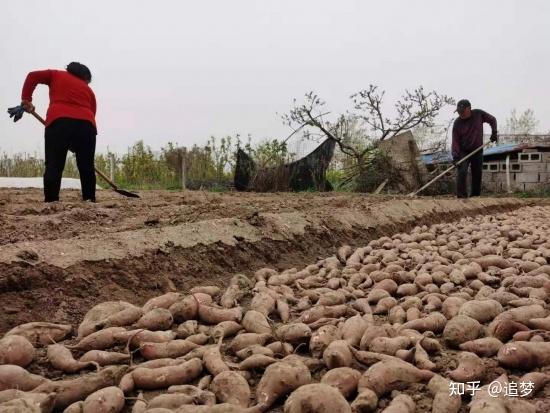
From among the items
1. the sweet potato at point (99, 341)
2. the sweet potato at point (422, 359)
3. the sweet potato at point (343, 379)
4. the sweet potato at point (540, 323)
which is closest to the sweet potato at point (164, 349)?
the sweet potato at point (99, 341)

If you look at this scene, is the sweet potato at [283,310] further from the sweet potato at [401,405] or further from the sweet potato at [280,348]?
the sweet potato at [401,405]

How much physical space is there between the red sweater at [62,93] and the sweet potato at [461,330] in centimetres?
386

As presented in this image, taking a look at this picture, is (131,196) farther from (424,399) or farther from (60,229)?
(424,399)

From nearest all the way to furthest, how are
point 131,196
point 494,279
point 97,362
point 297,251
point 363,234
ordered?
point 97,362 < point 494,279 < point 297,251 < point 363,234 < point 131,196

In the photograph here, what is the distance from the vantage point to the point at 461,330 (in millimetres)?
1803

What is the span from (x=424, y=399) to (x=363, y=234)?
9.32ft

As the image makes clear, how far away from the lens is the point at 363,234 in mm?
4230

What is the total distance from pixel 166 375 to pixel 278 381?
0.32m

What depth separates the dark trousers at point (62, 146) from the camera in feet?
15.1

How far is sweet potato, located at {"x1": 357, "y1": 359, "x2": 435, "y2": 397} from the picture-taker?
1.44 metres

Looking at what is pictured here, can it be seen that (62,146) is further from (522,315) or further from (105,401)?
(522,315)

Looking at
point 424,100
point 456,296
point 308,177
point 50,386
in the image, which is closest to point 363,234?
point 456,296

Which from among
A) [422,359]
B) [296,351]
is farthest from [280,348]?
[422,359]

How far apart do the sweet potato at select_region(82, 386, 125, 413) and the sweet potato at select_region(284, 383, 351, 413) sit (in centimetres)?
41
